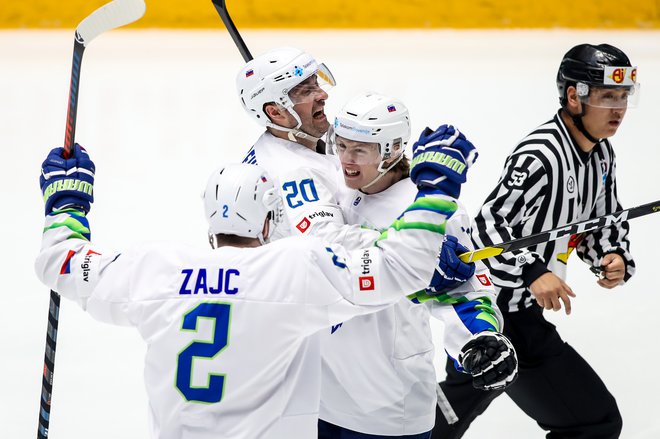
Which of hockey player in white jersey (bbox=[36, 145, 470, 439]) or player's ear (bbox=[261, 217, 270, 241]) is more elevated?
player's ear (bbox=[261, 217, 270, 241])

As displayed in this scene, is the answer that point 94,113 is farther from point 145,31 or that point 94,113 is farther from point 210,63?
point 145,31

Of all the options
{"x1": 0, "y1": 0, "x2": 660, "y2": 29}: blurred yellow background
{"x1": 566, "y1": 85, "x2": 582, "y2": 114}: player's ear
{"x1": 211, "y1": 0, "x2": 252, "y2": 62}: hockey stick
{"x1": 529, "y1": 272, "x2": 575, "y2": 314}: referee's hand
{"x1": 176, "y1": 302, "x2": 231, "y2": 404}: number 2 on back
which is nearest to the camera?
{"x1": 176, "y1": 302, "x2": 231, "y2": 404}: number 2 on back

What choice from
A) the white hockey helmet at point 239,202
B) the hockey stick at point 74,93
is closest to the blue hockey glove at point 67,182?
the hockey stick at point 74,93

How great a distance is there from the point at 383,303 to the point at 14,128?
584 centimetres

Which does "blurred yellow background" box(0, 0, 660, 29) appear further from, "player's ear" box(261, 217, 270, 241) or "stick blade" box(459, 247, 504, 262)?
"player's ear" box(261, 217, 270, 241)

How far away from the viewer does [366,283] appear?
1.94 m

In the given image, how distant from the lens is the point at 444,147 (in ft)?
6.52

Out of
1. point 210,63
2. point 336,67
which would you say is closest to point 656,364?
point 336,67

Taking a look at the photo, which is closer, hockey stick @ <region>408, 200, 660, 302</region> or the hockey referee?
hockey stick @ <region>408, 200, 660, 302</region>

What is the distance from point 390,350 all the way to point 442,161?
0.60m

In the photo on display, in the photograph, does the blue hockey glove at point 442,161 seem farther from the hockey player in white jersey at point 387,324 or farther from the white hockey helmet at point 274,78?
the white hockey helmet at point 274,78

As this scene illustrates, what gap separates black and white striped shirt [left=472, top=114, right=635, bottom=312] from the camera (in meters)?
2.87

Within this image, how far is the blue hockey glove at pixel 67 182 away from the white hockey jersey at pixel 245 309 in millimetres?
297

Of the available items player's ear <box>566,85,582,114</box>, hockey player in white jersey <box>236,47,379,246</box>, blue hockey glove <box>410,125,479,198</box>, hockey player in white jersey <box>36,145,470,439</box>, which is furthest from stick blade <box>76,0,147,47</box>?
player's ear <box>566,85,582,114</box>
